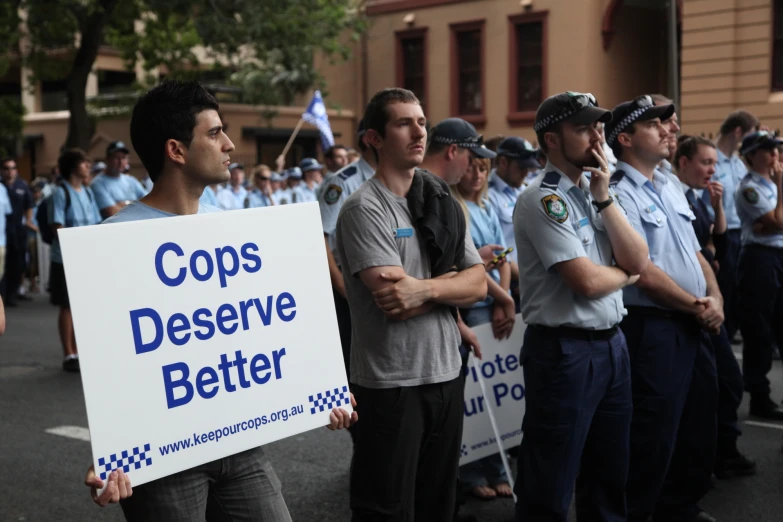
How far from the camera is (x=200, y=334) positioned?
297cm

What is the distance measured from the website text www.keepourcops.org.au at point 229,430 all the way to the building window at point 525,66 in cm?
2398

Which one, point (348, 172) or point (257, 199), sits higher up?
point (348, 172)

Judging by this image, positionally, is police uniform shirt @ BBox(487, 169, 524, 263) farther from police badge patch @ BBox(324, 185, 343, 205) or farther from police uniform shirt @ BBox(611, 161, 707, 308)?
police uniform shirt @ BBox(611, 161, 707, 308)

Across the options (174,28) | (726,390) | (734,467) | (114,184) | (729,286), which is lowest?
(734,467)

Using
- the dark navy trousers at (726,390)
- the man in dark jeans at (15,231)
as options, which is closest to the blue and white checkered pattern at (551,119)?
the dark navy trousers at (726,390)

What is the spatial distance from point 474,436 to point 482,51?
76.2 feet

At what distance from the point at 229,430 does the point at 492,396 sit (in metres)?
2.85

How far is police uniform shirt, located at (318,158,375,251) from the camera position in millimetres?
5945

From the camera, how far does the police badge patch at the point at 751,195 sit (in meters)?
7.55

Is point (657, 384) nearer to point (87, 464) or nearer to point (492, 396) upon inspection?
point (492, 396)

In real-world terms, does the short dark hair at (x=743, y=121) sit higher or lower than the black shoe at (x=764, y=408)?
higher

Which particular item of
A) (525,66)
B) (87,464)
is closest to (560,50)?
(525,66)

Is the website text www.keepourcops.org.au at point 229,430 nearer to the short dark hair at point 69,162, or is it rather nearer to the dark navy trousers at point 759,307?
the dark navy trousers at point 759,307

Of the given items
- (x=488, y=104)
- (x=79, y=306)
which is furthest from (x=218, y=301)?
(x=488, y=104)
